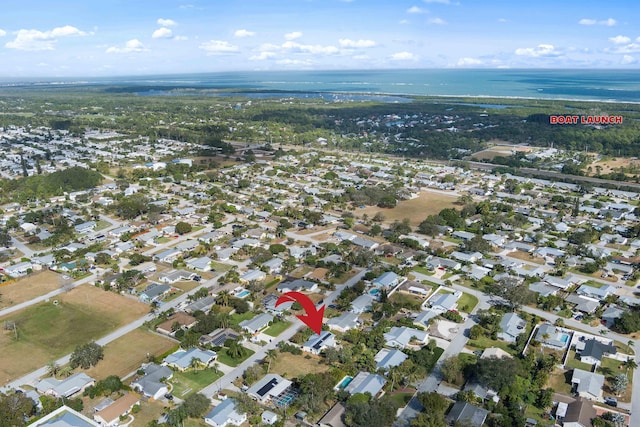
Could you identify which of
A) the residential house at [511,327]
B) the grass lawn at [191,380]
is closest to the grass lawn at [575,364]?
the residential house at [511,327]

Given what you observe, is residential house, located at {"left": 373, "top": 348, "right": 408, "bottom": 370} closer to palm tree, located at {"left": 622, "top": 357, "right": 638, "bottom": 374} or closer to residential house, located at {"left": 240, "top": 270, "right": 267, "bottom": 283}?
palm tree, located at {"left": 622, "top": 357, "right": 638, "bottom": 374}

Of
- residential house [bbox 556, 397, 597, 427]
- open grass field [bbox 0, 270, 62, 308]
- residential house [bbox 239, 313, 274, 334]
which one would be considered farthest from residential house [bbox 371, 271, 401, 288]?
open grass field [bbox 0, 270, 62, 308]

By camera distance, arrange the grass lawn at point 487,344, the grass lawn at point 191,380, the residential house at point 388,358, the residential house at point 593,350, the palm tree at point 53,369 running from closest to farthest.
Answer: the grass lawn at point 191,380 → the palm tree at point 53,369 → the residential house at point 388,358 → the residential house at point 593,350 → the grass lawn at point 487,344

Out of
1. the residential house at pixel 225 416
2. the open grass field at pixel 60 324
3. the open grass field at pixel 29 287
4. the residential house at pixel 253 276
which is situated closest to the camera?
the residential house at pixel 225 416

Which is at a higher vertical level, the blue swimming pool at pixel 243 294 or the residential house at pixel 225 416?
the blue swimming pool at pixel 243 294

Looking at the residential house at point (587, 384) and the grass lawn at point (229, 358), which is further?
the grass lawn at point (229, 358)

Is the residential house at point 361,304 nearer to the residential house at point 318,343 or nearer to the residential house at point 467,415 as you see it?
the residential house at point 318,343

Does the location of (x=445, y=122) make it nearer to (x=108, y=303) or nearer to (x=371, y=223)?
(x=371, y=223)

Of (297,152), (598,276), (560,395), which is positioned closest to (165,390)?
(560,395)

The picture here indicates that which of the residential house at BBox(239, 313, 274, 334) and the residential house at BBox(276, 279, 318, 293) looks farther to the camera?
the residential house at BBox(276, 279, 318, 293)
